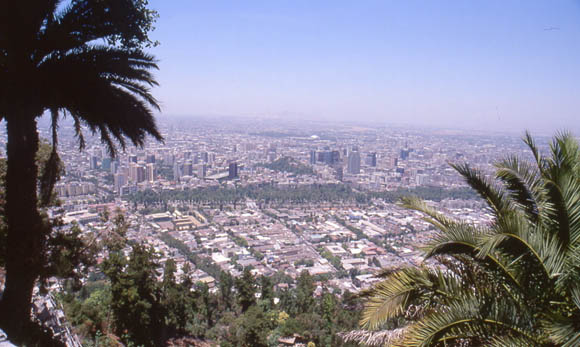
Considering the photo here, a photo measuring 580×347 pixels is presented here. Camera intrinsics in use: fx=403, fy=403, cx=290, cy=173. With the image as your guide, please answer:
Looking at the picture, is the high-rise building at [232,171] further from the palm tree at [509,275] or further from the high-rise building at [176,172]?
the palm tree at [509,275]

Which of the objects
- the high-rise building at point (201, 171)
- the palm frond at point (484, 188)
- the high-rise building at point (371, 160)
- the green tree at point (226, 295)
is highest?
the palm frond at point (484, 188)

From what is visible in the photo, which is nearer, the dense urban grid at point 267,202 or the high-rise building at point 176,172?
the dense urban grid at point 267,202

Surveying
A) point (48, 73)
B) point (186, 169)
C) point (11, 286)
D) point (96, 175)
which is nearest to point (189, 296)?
point (11, 286)

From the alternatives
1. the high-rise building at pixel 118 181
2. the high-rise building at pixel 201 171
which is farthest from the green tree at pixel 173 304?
the high-rise building at pixel 201 171

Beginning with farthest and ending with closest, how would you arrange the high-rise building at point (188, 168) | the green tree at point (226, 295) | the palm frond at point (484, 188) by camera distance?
the high-rise building at point (188, 168)
the green tree at point (226, 295)
the palm frond at point (484, 188)

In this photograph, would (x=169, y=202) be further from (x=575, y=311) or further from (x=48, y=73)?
(x=575, y=311)

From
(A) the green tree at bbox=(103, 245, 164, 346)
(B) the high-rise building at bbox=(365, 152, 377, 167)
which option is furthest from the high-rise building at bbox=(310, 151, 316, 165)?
(A) the green tree at bbox=(103, 245, 164, 346)

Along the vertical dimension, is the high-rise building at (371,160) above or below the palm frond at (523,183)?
below

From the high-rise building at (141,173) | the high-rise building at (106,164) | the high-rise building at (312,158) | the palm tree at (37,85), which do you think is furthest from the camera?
the high-rise building at (312,158)
